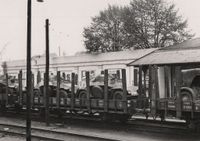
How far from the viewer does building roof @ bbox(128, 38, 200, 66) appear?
21.6 metres

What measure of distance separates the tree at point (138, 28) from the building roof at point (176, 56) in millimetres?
28350

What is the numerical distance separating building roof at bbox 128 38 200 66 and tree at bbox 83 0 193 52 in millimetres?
28350

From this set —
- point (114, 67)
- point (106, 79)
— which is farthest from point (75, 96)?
point (114, 67)

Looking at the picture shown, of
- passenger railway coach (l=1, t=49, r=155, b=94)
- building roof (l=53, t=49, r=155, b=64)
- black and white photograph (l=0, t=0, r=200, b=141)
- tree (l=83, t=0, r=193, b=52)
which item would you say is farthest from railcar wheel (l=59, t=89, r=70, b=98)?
tree (l=83, t=0, r=193, b=52)

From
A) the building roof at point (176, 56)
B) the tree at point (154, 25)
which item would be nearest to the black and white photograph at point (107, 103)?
the building roof at point (176, 56)

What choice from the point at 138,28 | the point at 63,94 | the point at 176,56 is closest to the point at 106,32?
the point at 138,28

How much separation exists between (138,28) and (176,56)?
32852 mm

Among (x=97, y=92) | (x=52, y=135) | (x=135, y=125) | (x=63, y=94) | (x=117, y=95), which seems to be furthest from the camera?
(x=63, y=94)

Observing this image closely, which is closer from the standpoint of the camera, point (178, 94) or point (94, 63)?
point (178, 94)

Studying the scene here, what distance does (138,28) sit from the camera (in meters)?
55.4

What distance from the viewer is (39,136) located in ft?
45.3

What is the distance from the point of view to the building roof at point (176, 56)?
21.6 meters

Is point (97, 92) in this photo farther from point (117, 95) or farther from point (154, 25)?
point (154, 25)

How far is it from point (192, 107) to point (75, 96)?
6.72m
